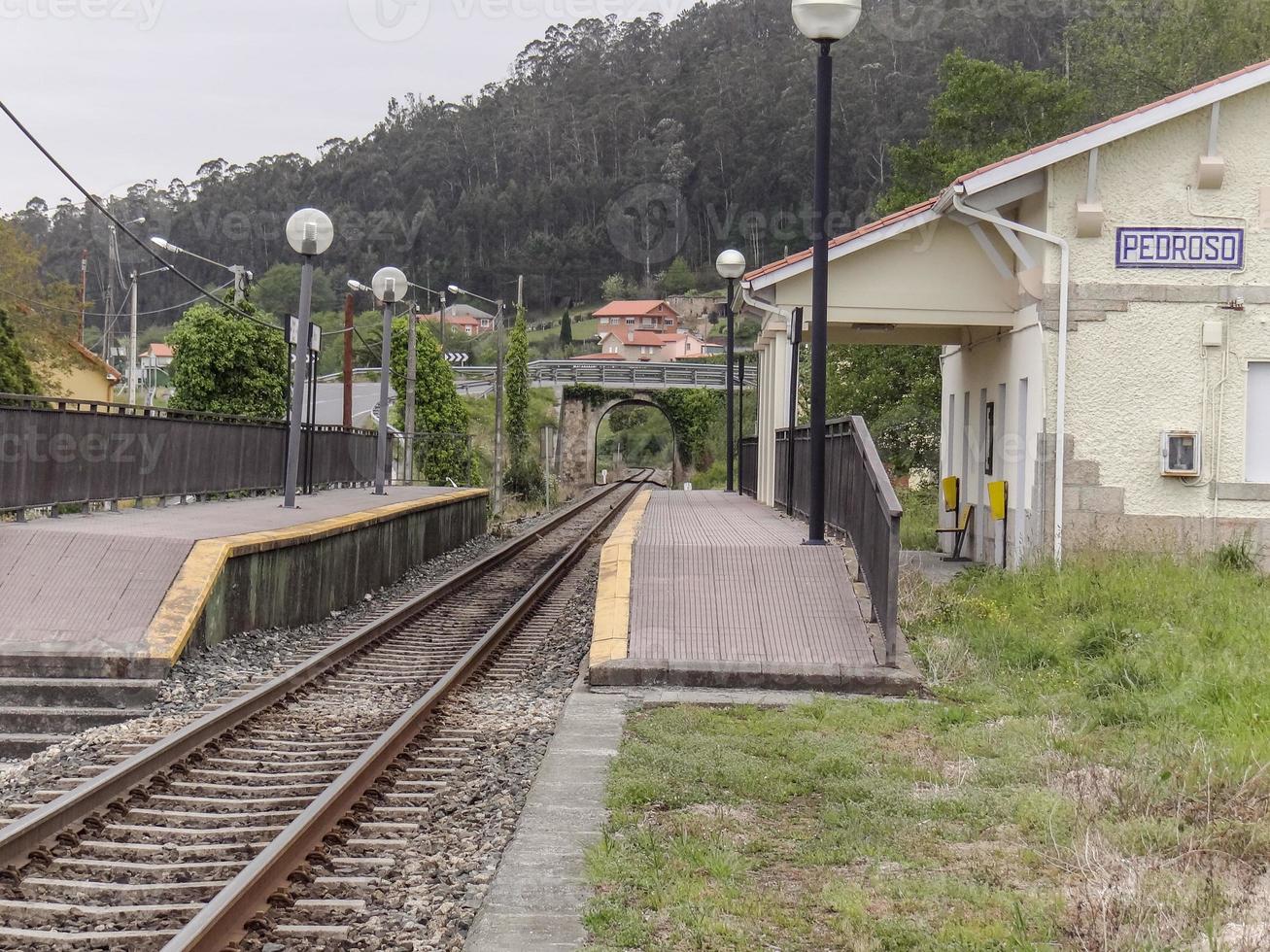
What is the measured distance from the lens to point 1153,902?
431 centimetres

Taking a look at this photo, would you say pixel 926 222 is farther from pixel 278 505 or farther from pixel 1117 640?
pixel 278 505

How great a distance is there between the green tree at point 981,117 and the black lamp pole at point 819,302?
86.9ft

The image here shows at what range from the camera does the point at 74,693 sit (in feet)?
30.3

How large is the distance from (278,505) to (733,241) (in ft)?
326

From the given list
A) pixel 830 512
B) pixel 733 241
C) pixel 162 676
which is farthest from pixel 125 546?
pixel 733 241

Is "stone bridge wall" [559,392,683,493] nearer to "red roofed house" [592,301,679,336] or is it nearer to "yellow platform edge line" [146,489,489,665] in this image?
"yellow platform edge line" [146,489,489,665]

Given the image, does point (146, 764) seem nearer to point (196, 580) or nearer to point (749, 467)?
point (196, 580)

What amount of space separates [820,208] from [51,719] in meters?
7.11

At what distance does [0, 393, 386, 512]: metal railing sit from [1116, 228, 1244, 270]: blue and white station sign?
35.5 ft

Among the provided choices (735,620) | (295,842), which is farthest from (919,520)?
(295,842)

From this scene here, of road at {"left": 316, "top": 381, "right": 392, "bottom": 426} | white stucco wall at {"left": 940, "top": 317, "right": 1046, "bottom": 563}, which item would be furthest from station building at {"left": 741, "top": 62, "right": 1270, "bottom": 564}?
road at {"left": 316, "top": 381, "right": 392, "bottom": 426}

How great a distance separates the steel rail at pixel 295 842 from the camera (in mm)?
4691

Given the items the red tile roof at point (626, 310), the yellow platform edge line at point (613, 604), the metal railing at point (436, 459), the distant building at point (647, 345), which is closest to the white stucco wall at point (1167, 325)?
the yellow platform edge line at point (613, 604)

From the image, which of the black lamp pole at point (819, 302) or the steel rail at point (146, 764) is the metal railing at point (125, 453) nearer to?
the steel rail at point (146, 764)
